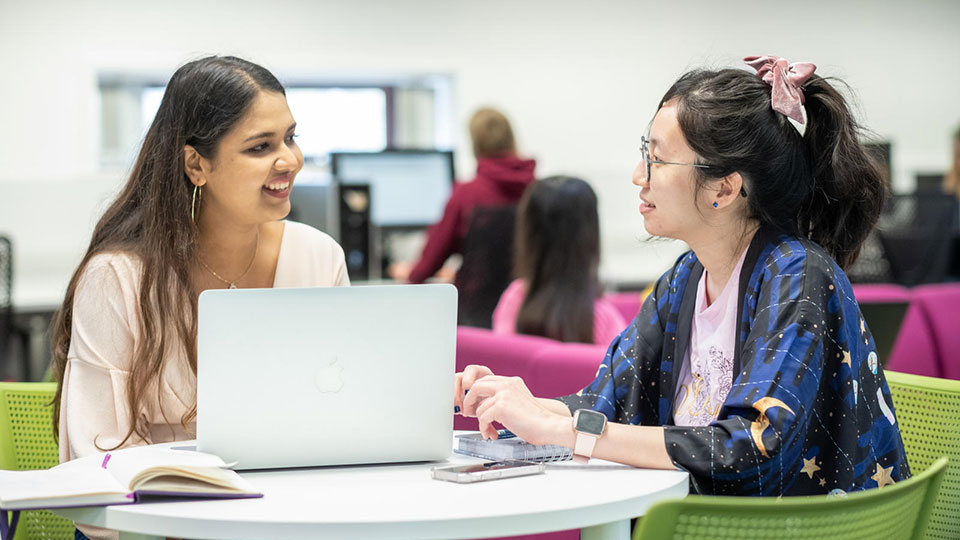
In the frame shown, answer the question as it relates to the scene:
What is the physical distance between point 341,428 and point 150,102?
5.39 meters

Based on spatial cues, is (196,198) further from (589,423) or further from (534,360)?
(589,423)

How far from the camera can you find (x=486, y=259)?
4355 millimetres

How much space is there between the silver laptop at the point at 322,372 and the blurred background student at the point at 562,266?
5.03ft

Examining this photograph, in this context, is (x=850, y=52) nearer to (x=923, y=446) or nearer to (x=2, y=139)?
(x=2, y=139)

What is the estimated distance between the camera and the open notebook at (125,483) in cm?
126

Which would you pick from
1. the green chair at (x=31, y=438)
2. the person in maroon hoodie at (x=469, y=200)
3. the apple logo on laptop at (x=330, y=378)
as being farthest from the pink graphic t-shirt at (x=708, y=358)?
the person in maroon hoodie at (x=469, y=200)

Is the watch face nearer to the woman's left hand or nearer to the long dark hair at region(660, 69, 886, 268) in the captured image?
the woman's left hand

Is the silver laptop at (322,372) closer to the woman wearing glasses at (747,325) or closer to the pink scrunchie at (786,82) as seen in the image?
the woman wearing glasses at (747,325)

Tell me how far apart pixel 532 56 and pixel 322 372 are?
19.1ft

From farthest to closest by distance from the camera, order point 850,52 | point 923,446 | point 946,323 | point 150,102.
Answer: point 850,52 → point 150,102 → point 946,323 → point 923,446

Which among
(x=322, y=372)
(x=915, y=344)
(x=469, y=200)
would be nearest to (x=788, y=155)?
(x=322, y=372)

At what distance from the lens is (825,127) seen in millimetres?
1671

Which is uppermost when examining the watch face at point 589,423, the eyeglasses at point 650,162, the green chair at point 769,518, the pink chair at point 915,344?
the eyeglasses at point 650,162

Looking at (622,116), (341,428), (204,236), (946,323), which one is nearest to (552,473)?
(341,428)
